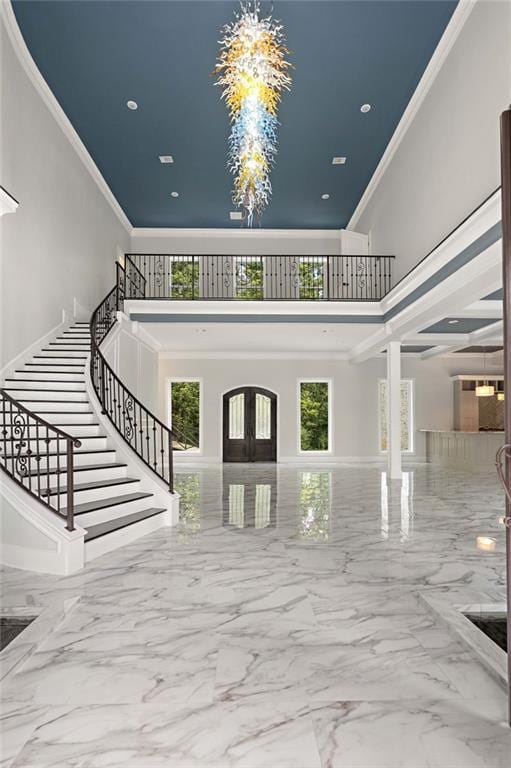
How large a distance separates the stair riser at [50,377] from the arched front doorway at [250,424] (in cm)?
758

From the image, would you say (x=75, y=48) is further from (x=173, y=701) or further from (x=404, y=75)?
(x=173, y=701)

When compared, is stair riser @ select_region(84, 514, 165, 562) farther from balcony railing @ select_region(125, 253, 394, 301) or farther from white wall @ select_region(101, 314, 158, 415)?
balcony railing @ select_region(125, 253, 394, 301)

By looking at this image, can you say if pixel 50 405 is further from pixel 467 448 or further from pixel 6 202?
pixel 467 448

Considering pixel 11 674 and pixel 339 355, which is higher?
pixel 339 355

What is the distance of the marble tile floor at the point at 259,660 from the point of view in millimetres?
1995

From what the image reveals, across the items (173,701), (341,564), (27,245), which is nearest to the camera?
(173,701)

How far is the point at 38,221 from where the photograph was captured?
8023 millimetres

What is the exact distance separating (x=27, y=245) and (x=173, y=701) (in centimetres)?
722

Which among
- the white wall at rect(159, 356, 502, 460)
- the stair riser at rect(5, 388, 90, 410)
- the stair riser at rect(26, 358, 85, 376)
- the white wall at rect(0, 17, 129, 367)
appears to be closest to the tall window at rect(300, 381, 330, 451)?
the white wall at rect(159, 356, 502, 460)

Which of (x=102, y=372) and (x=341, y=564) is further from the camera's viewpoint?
(x=102, y=372)

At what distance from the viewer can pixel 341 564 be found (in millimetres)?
4363

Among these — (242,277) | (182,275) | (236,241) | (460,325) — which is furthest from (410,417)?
(182,275)

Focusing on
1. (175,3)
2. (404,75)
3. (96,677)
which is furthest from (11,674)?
(404,75)

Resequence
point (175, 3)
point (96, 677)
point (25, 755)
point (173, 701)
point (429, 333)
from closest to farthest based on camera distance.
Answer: point (25, 755), point (173, 701), point (96, 677), point (175, 3), point (429, 333)
